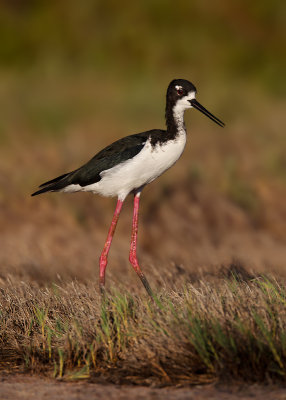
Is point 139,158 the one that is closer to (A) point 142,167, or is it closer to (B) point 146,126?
(A) point 142,167

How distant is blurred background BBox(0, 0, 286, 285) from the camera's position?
32.6 feet

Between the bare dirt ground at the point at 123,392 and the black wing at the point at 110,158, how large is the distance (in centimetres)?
245

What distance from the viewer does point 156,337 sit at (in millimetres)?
4820

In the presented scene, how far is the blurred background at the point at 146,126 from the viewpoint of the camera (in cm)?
993

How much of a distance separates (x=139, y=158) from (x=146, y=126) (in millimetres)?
8375

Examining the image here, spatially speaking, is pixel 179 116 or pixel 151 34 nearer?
pixel 179 116

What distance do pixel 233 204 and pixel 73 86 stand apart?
8036 millimetres

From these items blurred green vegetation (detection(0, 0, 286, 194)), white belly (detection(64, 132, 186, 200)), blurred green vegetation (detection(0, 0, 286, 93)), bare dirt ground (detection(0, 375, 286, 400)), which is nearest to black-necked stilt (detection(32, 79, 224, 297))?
white belly (detection(64, 132, 186, 200))

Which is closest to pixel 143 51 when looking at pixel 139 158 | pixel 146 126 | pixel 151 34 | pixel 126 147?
pixel 151 34

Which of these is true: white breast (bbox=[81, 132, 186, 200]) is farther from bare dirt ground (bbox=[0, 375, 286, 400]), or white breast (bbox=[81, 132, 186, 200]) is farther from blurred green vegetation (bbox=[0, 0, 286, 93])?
blurred green vegetation (bbox=[0, 0, 286, 93])

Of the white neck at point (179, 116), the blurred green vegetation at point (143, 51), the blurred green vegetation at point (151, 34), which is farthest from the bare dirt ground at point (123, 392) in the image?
the blurred green vegetation at point (151, 34)

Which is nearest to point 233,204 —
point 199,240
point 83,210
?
point 199,240

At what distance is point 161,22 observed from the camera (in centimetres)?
2138

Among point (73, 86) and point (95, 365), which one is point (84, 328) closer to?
point (95, 365)
